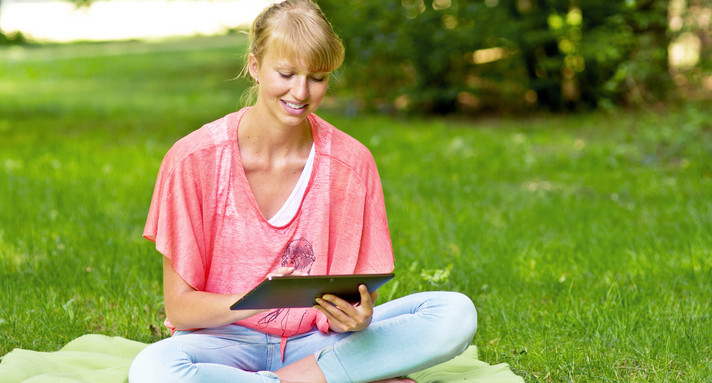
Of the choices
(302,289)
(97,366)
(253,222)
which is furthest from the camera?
(97,366)

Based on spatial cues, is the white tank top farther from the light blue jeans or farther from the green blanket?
the green blanket

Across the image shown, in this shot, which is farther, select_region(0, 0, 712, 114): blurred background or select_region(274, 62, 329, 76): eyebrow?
A: select_region(0, 0, 712, 114): blurred background

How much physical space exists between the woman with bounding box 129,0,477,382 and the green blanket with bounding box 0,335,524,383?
1.03ft

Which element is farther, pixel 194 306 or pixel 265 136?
pixel 265 136

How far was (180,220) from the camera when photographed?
2539mm

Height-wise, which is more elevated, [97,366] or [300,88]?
[300,88]

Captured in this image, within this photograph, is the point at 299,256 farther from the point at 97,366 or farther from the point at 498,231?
the point at 498,231

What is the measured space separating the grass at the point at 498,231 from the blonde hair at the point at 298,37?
54.0 inches

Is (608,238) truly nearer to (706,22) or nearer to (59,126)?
(706,22)

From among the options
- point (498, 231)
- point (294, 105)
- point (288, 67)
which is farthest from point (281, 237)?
point (498, 231)

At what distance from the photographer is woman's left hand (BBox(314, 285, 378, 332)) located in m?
2.34

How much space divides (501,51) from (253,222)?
781 cm

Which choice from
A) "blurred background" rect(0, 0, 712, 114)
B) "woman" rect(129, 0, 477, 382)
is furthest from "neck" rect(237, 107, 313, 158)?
"blurred background" rect(0, 0, 712, 114)

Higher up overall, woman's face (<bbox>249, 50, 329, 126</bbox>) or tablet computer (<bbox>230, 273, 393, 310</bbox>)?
woman's face (<bbox>249, 50, 329, 126</bbox>)
